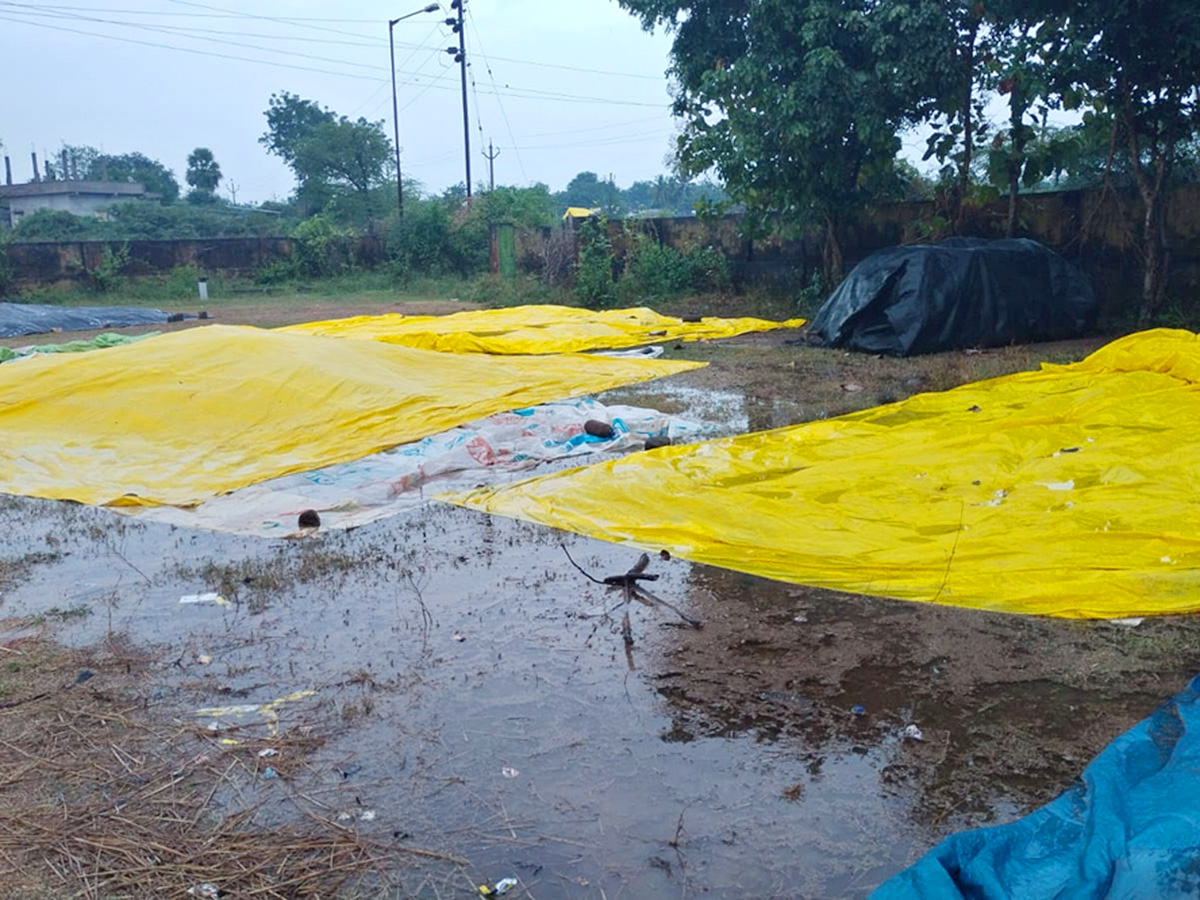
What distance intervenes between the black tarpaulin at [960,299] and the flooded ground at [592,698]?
5644 millimetres

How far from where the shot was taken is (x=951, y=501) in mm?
4301

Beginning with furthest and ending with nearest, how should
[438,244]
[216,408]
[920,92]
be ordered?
[438,244] < [920,92] < [216,408]

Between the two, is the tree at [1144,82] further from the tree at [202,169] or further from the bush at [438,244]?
the tree at [202,169]

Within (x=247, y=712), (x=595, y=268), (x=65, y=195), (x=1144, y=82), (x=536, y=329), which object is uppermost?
(x=65, y=195)

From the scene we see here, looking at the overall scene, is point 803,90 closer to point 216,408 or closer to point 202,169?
point 216,408

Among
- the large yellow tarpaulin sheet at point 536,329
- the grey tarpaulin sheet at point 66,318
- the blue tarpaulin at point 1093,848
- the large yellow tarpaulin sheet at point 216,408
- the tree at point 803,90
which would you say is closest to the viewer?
the blue tarpaulin at point 1093,848

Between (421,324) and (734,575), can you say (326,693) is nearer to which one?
(734,575)

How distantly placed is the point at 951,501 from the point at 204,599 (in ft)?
10.1

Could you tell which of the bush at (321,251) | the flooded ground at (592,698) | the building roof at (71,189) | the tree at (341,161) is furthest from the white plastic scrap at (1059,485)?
the building roof at (71,189)

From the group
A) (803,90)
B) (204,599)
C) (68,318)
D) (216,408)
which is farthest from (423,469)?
(68,318)

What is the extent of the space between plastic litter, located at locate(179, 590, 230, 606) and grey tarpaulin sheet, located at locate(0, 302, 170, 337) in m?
11.4

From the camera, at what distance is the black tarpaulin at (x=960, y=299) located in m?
8.89

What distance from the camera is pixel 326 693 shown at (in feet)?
9.84

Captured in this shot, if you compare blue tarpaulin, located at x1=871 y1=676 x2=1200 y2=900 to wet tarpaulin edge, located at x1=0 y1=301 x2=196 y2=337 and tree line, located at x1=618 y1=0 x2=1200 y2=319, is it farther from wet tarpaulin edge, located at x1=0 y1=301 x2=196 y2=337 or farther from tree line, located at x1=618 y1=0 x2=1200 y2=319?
wet tarpaulin edge, located at x1=0 y1=301 x2=196 y2=337
